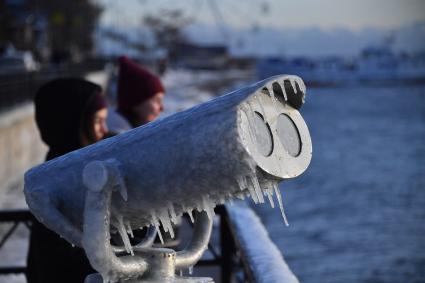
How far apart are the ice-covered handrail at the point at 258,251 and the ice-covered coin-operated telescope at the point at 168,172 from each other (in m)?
1.43

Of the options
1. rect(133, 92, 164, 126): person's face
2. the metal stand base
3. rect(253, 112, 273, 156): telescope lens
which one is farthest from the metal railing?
rect(253, 112, 273, 156): telescope lens

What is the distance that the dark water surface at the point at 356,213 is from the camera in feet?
54.3

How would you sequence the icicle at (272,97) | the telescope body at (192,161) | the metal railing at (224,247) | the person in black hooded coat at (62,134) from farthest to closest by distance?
1. the metal railing at (224,247)
2. the person in black hooded coat at (62,134)
3. the icicle at (272,97)
4. the telescope body at (192,161)

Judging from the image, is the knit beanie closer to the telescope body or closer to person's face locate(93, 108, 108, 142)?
person's face locate(93, 108, 108, 142)

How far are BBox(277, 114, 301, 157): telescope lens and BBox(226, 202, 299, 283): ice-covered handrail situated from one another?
4.99 feet

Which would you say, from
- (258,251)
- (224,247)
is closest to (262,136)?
(258,251)

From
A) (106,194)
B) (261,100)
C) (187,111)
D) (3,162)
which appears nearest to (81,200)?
(106,194)

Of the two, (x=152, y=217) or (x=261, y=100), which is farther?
(x=152, y=217)

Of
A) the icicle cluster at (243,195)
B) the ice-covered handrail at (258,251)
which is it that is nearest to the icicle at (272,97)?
the icicle cluster at (243,195)

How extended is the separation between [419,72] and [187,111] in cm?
15321

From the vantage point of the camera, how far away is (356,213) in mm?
24344

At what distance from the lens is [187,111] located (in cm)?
236

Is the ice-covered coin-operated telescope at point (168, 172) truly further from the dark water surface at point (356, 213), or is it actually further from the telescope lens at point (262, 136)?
the dark water surface at point (356, 213)

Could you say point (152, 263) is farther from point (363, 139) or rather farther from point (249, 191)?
point (363, 139)
